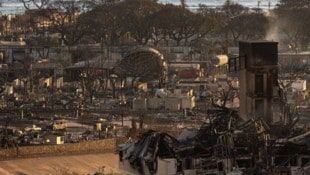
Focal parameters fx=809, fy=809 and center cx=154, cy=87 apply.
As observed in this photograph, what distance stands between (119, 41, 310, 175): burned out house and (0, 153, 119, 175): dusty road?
310cm

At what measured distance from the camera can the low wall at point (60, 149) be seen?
37.9 ft

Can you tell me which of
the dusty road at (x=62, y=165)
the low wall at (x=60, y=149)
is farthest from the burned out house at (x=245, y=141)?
the low wall at (x=60, y=149)

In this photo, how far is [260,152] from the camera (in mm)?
6477

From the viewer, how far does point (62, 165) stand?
1104cm

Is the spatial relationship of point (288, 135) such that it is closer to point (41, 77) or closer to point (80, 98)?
point (80, 98)

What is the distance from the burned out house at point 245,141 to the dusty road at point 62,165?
10.2ft

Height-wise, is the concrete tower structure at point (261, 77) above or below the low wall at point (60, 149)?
above

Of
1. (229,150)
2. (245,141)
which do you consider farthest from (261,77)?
(229,150)

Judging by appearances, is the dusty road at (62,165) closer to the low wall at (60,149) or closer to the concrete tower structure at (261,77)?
the low wall at (60,149)

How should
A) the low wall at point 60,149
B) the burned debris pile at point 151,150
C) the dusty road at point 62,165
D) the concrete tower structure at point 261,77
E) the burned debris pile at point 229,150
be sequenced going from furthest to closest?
the low wall at point 60,149 < the dusty road at point 62,165 < the concrete tower structure at point 261,77 < the burned debris pile at point 151,150 < the burned debris pile at point 229,150

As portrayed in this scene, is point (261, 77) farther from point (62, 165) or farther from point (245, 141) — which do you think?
point (62, 165)

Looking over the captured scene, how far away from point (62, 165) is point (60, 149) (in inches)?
34.7

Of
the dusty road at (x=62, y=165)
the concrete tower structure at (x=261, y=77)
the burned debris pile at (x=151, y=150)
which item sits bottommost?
the dusty road at (x=62, y=165)

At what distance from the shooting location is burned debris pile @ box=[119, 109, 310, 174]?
6.44m
